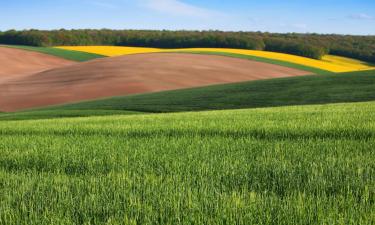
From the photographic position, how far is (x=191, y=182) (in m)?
5.68

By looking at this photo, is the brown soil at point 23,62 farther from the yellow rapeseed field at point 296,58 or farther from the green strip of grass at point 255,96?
the green strip of grass at point 255,96

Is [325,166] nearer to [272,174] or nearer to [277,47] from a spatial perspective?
[272,174]

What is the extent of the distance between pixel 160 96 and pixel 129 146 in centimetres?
3153

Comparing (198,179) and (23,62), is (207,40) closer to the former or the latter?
(23,62)

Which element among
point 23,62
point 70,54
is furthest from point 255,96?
point 70,54

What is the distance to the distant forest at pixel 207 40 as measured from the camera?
304 ft

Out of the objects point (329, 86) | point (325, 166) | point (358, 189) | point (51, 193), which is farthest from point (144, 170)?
point (329, 86)

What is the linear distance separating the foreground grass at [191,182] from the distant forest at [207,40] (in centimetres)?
8301

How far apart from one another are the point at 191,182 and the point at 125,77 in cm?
4700

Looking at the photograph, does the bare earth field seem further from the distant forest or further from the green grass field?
the green grass field

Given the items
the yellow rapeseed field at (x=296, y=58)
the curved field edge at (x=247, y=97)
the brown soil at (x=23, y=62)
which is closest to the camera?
the curved field edge at (x=247, y=97)

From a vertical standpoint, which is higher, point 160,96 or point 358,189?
point 358,189

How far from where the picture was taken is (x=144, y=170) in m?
6.61

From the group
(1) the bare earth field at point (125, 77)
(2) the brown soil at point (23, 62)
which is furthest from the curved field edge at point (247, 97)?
(2) the brown soil at point (23, 62)
